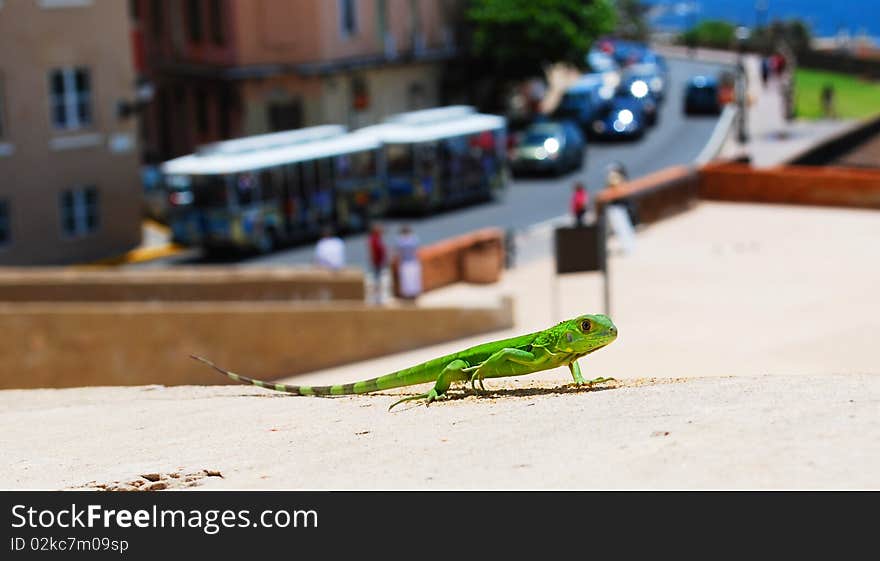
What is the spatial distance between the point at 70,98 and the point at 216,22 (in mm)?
11800

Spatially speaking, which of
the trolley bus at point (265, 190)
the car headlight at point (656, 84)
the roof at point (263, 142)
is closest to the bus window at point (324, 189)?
the trolley bus at point (265, 190)

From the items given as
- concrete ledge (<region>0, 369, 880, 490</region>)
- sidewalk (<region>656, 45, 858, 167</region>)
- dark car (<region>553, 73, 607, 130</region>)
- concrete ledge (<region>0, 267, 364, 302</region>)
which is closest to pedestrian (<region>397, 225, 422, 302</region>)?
concrete ledge (<region>0, 267, 364, 302</region>)

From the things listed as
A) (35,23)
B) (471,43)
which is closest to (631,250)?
(35,23)

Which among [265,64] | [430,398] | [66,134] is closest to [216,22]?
[265,64]

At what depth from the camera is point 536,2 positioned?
186 feet

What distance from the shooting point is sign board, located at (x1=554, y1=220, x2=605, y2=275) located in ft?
69.7

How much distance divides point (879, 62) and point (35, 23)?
56.5 m

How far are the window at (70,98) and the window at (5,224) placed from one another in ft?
8.46

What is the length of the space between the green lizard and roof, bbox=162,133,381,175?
1035 inches

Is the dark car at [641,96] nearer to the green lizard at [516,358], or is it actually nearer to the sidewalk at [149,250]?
the sidewalk at [149,250]

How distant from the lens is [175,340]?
2211 cm

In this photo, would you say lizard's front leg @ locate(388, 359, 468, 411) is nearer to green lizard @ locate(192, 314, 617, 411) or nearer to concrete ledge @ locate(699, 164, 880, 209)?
green lizard @ locate(192, 314, 617, 411)

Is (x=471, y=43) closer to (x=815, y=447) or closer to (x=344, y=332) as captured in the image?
(x=344, y=332)

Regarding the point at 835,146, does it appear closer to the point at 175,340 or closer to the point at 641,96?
the point at 641,96
